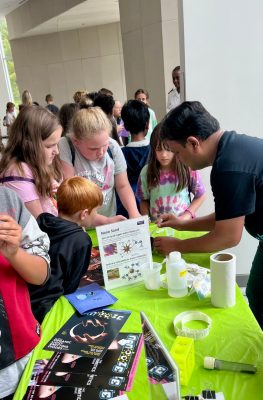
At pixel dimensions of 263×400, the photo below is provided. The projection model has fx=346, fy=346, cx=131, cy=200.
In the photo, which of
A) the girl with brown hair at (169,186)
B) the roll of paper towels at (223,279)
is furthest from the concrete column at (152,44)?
the roll of paper towels at (223,279)

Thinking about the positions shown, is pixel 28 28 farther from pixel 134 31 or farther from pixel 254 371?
pixel 254 371

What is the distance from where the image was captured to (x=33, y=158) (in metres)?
1.59

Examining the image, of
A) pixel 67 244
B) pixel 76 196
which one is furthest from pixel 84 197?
pixel 67 244

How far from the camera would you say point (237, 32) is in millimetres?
1973

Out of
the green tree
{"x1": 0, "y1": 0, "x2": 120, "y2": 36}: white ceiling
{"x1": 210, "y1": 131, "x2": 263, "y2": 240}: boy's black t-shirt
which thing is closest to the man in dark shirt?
{"x1": 210, "y1": 131, "x2": 263, "y2": 240}: boy's black t-shirt

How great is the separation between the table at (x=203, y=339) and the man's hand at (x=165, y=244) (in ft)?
0.70

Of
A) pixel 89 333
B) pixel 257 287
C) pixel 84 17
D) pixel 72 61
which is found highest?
pixel 84 17

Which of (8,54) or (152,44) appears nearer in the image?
(152,44)

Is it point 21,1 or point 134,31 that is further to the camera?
point 21,1

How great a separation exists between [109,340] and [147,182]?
4.06 ft

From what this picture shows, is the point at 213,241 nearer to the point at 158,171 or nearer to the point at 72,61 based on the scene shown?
the point at 158,171

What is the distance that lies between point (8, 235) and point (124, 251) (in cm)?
52

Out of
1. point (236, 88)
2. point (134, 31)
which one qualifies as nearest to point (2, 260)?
point (236, 88)

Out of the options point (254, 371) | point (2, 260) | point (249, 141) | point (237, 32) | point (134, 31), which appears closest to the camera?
point (254, 371)
